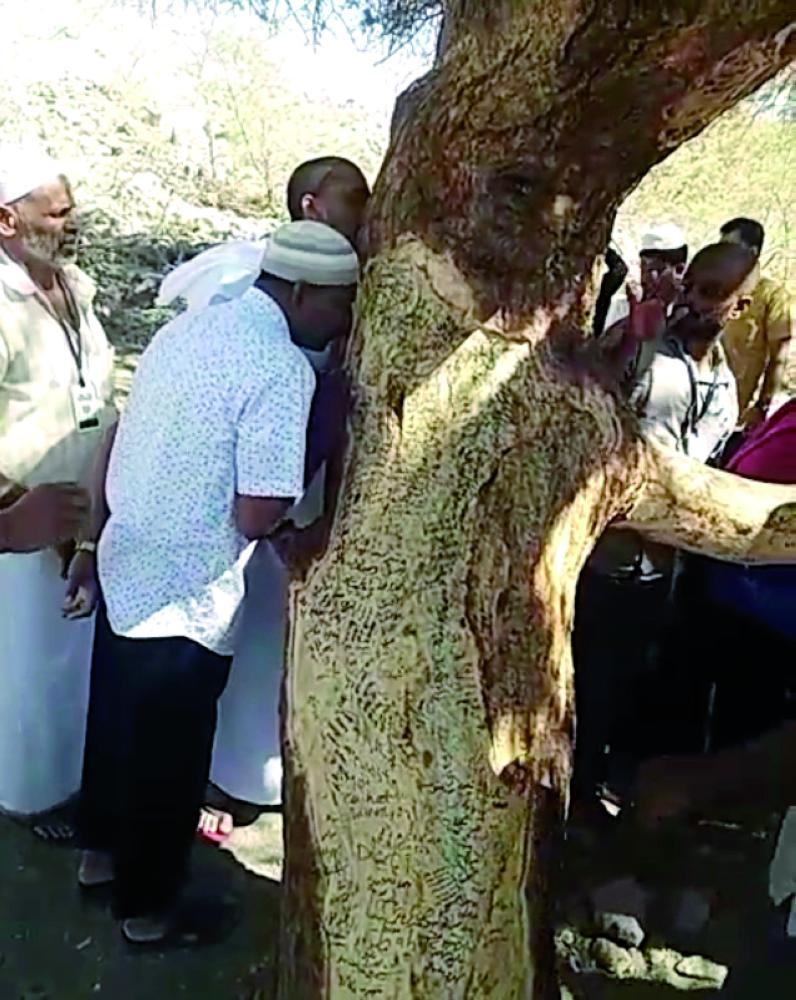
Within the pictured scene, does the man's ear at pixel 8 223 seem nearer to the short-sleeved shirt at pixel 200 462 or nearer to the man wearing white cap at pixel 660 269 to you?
the short-sleeved shirt at pixel 200 462

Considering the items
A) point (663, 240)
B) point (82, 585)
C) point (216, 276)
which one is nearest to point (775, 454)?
point (216, 276)

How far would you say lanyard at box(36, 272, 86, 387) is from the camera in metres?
3.81

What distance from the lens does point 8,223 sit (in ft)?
12.1

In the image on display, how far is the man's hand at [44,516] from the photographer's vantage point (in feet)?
9.82

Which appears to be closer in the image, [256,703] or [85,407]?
[85,407]

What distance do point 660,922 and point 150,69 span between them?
1269 cm

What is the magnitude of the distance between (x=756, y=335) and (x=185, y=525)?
364 centimetres

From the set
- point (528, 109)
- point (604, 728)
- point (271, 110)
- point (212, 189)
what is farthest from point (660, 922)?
point (271, 110)

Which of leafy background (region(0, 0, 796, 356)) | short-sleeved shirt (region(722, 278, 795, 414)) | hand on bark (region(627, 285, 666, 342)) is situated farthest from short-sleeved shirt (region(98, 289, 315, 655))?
leafy background (region(0, 0, 796, 356))

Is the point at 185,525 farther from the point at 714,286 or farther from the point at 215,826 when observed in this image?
the point at 714,286

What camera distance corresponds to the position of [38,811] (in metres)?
4.09

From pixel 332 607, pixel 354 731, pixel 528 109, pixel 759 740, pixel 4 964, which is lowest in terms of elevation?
pixel 4 964

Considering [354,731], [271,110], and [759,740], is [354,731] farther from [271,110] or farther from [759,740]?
[271,110]

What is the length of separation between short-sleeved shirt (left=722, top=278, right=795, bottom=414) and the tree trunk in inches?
132
